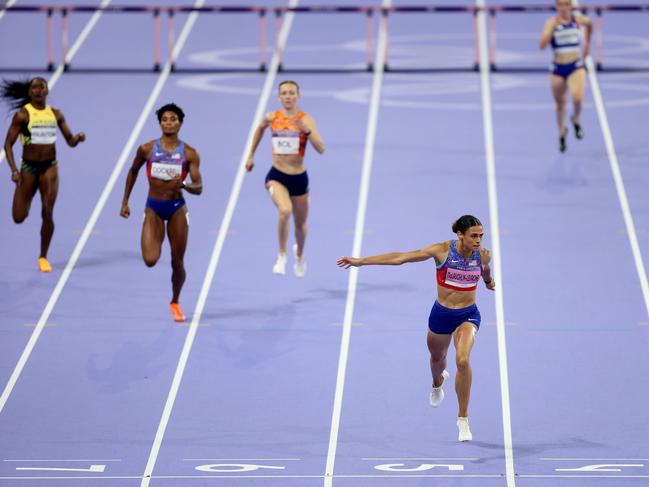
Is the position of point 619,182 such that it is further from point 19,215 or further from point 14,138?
point 14,138

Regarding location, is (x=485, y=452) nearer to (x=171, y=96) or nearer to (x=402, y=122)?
(x=402, y=122)

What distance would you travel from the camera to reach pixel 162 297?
44.2 feet

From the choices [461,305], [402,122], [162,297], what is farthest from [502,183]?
[461,305]

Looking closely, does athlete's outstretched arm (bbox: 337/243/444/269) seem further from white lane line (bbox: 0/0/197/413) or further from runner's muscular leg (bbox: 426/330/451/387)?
white lane line (bbox: 0/0/197/413)

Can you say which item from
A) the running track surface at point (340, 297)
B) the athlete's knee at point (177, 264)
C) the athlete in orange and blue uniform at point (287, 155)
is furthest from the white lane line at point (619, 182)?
the athlete's knee at point (177, 264)

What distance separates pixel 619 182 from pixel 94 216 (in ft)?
17.3

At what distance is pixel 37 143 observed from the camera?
1361 centimetres

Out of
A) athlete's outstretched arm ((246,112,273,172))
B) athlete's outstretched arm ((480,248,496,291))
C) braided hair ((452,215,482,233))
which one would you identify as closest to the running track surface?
athlete's outstretched arm ((480,248,496,291))

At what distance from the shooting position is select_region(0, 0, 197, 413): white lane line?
39.4ft

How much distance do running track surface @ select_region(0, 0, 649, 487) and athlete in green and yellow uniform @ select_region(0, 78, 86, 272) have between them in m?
0.63

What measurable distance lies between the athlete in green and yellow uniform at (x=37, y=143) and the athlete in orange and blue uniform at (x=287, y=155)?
5.47 feet

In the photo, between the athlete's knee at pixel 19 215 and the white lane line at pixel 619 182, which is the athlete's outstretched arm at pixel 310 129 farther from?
the white lane line at pixel 619 182

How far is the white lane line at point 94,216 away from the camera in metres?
12.0

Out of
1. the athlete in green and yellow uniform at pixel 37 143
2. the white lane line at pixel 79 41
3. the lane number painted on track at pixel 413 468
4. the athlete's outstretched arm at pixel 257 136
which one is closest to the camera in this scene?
the lane number painted on track at pixel 413 468
